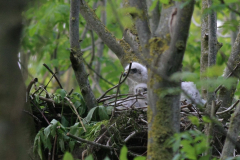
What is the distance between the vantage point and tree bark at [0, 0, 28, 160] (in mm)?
1377

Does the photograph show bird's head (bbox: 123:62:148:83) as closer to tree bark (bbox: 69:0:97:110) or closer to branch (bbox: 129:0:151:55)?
tree bark (bbox: 69:0:97:110)

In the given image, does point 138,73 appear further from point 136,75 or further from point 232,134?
point 232,134

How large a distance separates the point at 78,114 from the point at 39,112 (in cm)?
43

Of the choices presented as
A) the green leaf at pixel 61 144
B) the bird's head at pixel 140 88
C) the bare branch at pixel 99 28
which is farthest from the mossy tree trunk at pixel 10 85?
the bird's head at pixel 140 88

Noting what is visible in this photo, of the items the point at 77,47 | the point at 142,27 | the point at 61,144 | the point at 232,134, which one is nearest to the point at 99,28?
the point at 77,47

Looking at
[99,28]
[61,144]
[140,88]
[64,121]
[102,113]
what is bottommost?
[61,144]

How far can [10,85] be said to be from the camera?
4.92 ft

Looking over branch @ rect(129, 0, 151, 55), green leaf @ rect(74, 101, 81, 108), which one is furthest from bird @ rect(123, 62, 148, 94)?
branch @ rect(129, 0, 151, 55)

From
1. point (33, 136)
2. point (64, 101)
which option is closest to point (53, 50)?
point (64, 101)

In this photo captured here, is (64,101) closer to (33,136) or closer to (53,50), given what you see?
(33,136)

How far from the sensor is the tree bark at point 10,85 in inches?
54.2

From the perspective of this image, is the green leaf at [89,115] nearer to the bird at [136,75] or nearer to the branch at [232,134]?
the bird at [136,75]

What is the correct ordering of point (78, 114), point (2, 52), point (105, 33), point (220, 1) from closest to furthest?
1. point (2, 52)
2. point (220, 1)
3. point (78, 114)
4. point (105, 33)

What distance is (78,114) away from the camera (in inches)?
134
